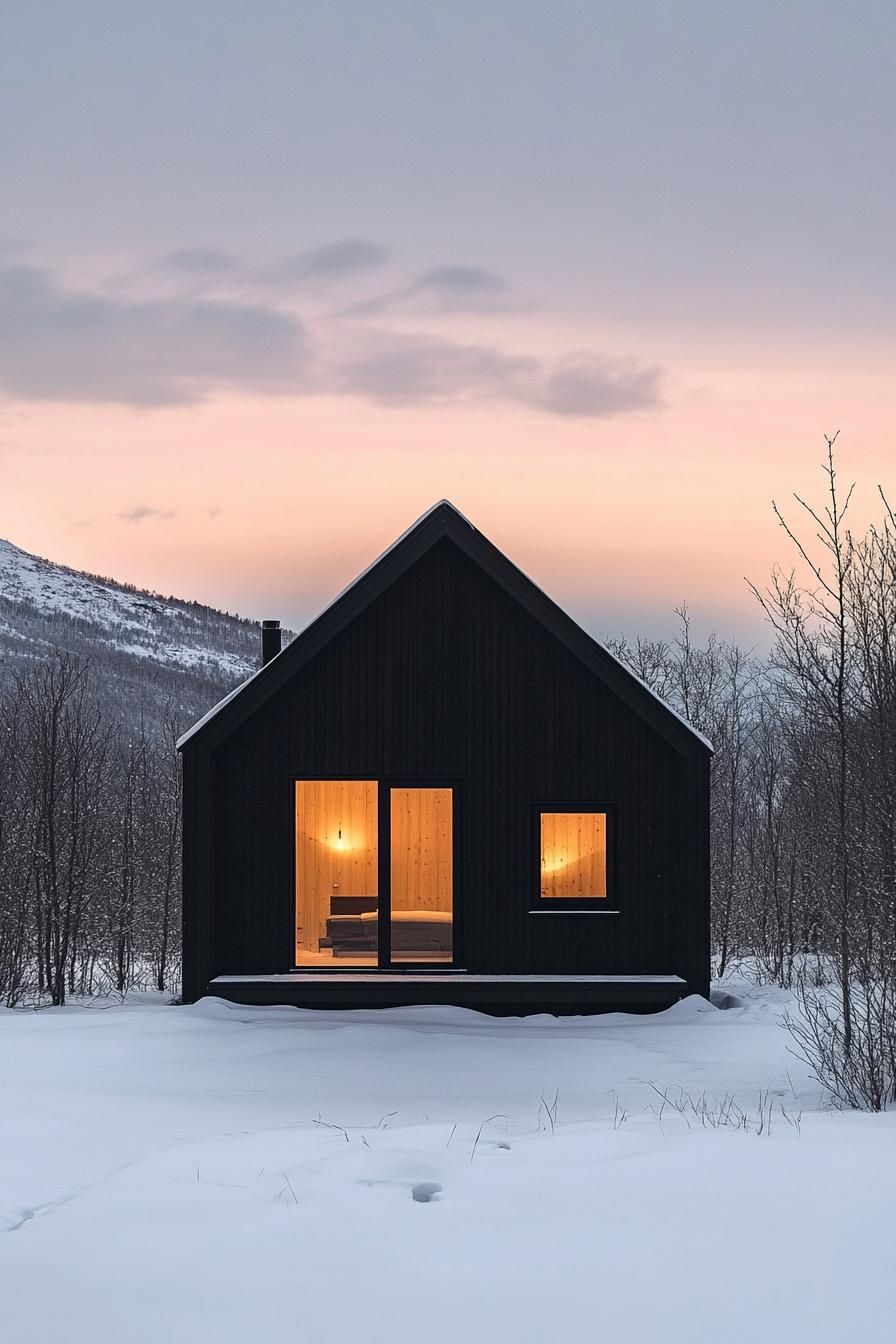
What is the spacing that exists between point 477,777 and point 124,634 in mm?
117249

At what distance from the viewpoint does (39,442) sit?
2898 cm

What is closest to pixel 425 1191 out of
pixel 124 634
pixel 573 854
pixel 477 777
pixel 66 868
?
pixel 477 777

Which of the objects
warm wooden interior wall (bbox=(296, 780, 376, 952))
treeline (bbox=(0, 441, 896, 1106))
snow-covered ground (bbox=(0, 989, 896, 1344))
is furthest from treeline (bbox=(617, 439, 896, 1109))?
warm wooden interior wall (bbox=(296, 780, 376, 952))

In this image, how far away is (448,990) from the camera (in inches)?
488

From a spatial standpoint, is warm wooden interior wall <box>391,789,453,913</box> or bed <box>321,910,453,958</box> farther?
warm wooden interior wall <box>391,789,453,913</box>

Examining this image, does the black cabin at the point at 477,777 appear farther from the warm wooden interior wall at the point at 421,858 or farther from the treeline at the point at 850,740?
the warm wooden interior wall at the point at 421,858

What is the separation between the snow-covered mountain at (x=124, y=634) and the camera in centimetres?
10531

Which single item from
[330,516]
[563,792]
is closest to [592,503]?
[330,516]

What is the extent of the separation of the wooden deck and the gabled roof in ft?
8.44

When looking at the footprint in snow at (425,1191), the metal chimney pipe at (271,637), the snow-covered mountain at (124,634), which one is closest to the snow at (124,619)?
the snow-covered mountain at (124,634)

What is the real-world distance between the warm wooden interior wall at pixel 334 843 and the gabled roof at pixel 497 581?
199 inches

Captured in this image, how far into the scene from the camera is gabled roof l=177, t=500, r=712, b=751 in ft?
41.3

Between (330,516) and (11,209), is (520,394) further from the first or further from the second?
(11,209)

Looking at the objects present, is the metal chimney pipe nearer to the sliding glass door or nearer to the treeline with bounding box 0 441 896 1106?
the sliding glass door
